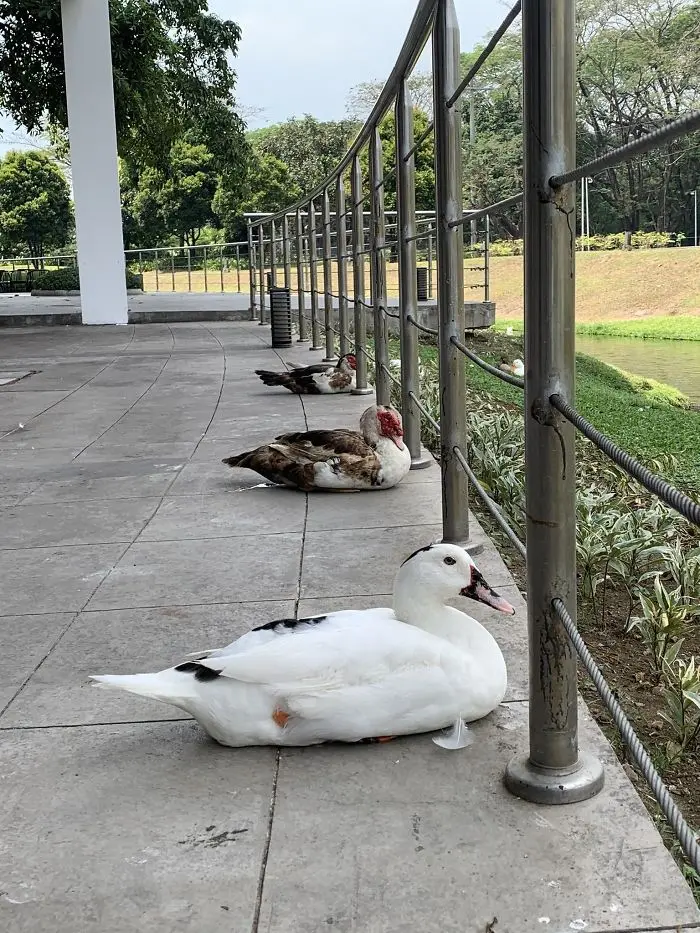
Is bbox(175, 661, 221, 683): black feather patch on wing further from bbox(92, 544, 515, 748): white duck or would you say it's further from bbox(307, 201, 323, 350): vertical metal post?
bbox(307, 201, 323, 350): vertical metal post

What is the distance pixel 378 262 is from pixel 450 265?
93.9 inches

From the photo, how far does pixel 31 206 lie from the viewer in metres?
40.1

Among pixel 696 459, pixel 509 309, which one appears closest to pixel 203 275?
pixel 509 309

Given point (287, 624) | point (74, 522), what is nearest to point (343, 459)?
point (74, 522)

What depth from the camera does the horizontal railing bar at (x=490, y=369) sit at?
208 centimetres

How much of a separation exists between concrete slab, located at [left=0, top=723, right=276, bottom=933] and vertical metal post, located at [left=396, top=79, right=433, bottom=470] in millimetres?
2370

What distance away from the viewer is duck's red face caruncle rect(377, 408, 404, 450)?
410cm

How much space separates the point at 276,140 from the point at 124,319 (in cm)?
2888

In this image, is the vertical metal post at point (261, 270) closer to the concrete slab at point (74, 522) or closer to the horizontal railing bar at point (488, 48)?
the concrete slab at point (74, 522)

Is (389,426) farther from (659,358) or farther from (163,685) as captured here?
(659,358)

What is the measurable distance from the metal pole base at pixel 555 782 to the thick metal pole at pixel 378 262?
3406 millimetres

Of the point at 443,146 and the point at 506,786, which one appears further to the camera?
the point at 443,146

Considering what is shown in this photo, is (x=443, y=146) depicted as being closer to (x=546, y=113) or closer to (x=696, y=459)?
(x=546, y=113)

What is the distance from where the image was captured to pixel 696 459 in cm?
609
